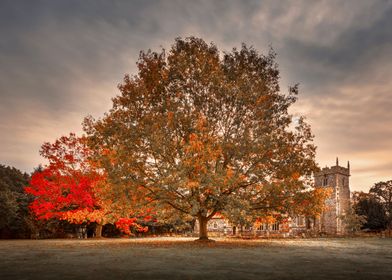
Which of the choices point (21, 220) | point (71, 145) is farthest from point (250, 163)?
point (21, 220)

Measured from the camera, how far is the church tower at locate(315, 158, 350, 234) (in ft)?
237

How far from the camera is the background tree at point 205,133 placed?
25641 millimetres

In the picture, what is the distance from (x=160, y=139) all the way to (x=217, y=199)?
5.89 m

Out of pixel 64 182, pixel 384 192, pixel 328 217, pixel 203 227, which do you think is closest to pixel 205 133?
pixel 203 227

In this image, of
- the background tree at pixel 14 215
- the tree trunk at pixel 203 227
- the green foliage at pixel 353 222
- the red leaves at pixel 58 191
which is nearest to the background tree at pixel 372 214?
the green foliage at pixel 353 222

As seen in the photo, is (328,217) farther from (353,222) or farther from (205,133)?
(205,133)

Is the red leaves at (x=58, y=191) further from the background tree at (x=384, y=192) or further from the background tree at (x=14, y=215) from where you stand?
the background tree at (x=384, y=192)

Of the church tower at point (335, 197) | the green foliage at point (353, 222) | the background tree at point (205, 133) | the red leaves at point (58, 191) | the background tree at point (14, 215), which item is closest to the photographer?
the background tree at point (205, 133)

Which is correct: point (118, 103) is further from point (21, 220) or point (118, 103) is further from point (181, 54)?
point (21, 220)

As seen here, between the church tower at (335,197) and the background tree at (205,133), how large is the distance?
47.0 metres

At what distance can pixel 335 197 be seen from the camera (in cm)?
7475

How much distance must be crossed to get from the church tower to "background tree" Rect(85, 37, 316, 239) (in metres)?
47.0

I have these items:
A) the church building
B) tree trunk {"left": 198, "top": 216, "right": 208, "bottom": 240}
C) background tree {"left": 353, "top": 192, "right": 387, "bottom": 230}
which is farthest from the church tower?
tree trunk {"left": 198, "top": 216, "right": 208, "bottom": 240}

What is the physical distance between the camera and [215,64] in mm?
27844
